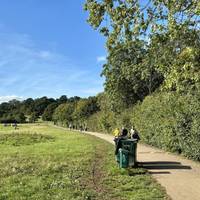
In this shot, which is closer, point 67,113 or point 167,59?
point 167,59

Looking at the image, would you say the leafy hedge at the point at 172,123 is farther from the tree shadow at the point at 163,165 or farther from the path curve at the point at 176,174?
the tree shadow at the point at 163,165

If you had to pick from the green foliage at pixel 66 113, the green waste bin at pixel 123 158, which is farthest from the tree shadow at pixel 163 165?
the green foliage at pixel 66 113

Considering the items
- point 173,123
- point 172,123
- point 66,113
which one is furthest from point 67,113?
point 173,123

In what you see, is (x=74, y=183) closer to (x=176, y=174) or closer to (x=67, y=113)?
(x=176, y=174)

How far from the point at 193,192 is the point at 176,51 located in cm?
808

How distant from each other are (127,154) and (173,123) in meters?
8.35

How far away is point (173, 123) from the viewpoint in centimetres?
2642

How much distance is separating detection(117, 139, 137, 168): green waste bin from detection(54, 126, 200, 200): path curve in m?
0.90

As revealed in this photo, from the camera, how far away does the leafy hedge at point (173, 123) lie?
874 inches

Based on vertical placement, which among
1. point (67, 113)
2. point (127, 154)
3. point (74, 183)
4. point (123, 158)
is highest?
point (67, 113)

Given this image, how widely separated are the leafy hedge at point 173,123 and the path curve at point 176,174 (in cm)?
104

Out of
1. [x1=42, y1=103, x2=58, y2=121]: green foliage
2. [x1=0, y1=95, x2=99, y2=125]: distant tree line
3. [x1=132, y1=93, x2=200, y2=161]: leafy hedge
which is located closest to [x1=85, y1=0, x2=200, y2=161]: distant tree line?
[x1=132, y1=93, x2=200, y2=161]: leafy hedge

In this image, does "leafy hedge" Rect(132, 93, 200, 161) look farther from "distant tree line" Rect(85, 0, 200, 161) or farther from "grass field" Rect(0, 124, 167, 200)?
"grass field" Rect(0, 124, 167, 200)

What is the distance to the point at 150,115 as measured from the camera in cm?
3447
